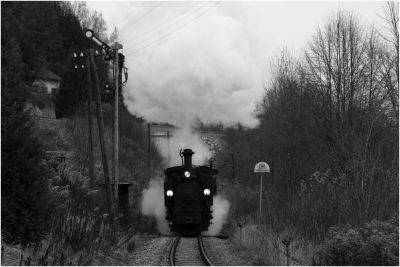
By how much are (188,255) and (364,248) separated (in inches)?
211

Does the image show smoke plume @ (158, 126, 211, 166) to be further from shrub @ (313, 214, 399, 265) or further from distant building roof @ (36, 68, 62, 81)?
distant building roof @ (36, 68, 62, 81)

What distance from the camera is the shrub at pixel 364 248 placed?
10086 mm

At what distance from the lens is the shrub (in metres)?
10.1

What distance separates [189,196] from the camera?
59.1 ft

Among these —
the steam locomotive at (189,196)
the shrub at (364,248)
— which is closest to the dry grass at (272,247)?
the shrub at (364,248)

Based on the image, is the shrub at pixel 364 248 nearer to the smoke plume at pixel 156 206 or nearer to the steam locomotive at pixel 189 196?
the steam locomotive at pixel 189 196

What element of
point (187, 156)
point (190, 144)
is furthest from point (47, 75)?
point (187, 156)

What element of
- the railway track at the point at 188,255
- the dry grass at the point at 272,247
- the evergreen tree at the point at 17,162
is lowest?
the railway track at the point at 188,255

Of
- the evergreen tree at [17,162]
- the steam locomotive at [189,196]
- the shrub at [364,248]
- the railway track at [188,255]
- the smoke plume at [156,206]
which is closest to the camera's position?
the evergreen tree at [17,162]

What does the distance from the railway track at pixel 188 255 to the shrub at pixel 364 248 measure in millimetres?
3025

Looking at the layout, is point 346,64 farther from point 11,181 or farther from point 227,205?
point 11,181

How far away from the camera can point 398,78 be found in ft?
72.9

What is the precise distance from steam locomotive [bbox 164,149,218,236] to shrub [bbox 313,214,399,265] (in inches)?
307

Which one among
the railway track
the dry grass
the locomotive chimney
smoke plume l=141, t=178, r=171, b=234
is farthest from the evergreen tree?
smoke plume l=141, t=178, r=171, b=234
